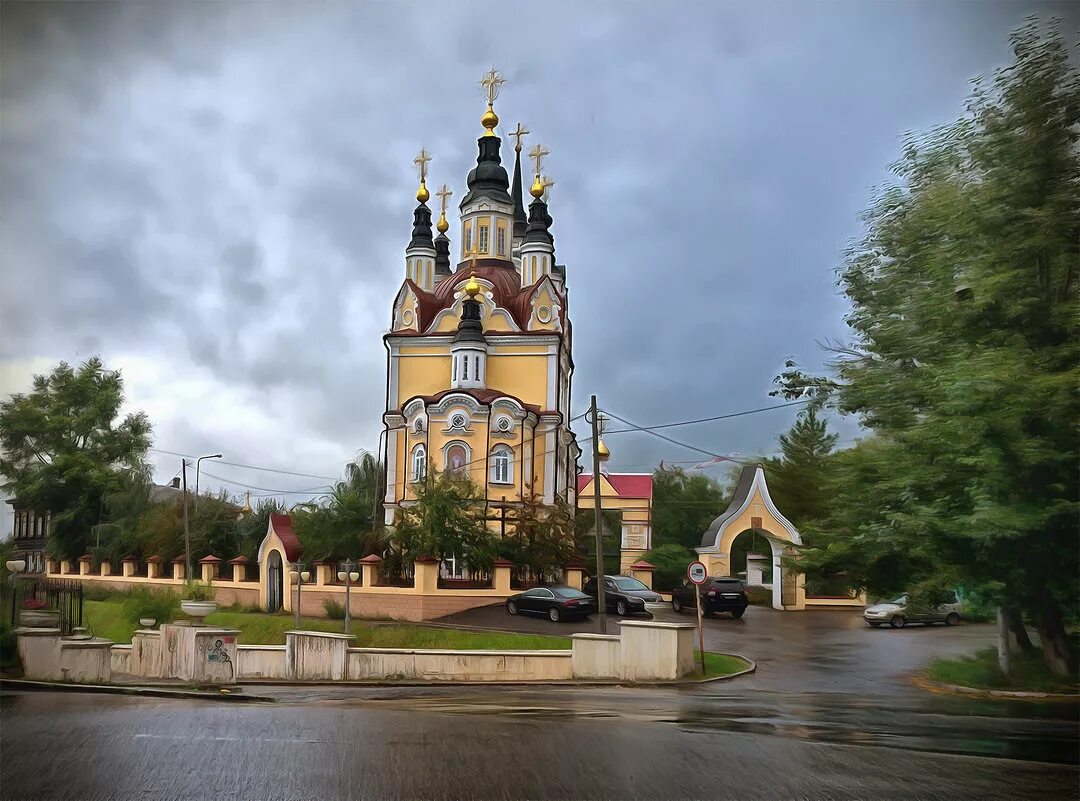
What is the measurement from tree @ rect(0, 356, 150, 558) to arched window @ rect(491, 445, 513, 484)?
36.1 ft

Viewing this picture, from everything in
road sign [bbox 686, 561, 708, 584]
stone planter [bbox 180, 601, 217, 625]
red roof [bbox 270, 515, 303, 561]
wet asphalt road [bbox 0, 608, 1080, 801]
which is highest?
red roof [bbox 270, 515, 303, 561]

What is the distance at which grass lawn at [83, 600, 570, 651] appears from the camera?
53.1 feet

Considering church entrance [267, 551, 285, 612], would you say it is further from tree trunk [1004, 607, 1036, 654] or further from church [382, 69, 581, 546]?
tree trunk [1004, 607, 1036, 654]

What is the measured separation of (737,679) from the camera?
11.9 meters

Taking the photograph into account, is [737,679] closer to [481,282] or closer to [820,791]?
[820,791]

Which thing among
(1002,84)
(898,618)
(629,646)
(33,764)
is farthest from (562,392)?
(33,764)

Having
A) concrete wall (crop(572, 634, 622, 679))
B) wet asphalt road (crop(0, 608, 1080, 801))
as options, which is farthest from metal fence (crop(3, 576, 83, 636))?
concrete wall (crop(572, 634, 622, 679))

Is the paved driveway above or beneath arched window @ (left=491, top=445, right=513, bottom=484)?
beneath

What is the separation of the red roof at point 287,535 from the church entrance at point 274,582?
33cm

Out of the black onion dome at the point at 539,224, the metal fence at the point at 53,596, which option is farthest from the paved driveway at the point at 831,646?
the black onion dome at the point at 539,224

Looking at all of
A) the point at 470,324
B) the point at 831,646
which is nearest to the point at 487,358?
the point at 470,324

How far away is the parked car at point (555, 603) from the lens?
62.2 ft

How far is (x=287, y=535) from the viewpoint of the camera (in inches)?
875

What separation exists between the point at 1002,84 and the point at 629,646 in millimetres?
8123
